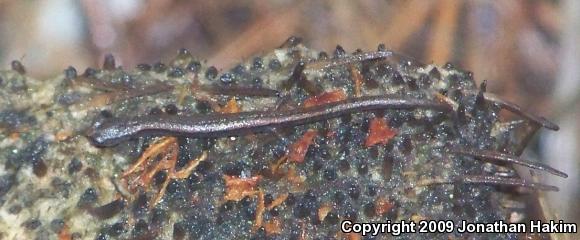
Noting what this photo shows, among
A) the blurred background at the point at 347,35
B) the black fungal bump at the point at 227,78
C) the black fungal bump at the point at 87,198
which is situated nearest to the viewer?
the black fungal bump at the point at 87,198

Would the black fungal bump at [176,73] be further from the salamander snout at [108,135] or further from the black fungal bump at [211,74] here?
the salamander snout at [108,135]

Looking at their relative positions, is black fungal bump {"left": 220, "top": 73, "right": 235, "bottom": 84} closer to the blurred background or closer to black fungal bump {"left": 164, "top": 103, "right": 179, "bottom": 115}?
black fungal bump {"left": 164, "top": 103, "right": 179, "bottom": 115}

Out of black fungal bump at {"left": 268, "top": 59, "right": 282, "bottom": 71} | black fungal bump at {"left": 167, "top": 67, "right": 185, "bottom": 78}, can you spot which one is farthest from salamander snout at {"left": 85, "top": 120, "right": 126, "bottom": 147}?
black fungal bump at {"left": 268, "top": 59, "right": 282, "bottom": 71}

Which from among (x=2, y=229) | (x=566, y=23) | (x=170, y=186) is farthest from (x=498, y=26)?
(x=2, y=229)

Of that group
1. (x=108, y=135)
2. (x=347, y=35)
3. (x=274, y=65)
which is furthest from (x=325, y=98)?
(x=347, y=35)

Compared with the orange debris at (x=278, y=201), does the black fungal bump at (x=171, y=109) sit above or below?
above

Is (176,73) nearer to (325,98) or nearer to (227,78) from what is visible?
(227,78)

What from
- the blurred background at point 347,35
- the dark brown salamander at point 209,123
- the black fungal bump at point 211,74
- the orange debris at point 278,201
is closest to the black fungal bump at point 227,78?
the black fungal bump at point 211,74
